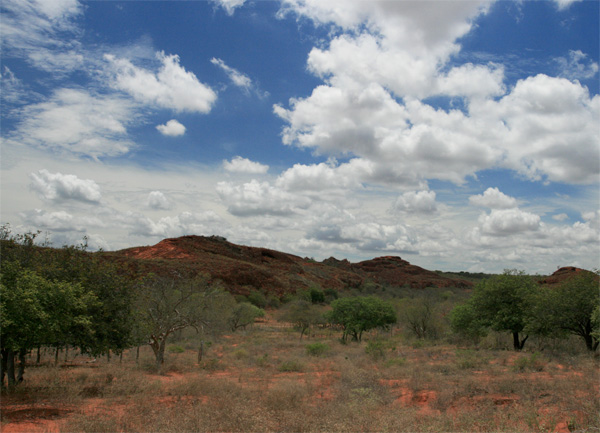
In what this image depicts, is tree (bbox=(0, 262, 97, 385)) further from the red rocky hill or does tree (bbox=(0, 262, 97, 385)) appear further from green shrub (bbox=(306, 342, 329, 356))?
the red rocky hill

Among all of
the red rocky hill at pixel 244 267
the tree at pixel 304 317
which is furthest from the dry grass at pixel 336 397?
the red rocky hill at pixel 244 267

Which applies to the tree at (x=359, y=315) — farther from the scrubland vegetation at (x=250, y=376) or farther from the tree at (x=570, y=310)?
the tree at (x=570, y=310)

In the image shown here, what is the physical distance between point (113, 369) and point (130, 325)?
4792 millimetres

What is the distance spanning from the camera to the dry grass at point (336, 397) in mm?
10898

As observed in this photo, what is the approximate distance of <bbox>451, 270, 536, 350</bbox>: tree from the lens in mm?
26438

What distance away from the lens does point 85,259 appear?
16.8 m

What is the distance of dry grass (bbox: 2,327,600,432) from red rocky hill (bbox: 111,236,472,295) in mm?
50025

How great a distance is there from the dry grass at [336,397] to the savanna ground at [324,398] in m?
0.04

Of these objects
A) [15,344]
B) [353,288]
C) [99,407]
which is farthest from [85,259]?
[353,288]

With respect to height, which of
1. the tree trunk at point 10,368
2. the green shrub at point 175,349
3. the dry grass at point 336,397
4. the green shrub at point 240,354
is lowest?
the green shrub at point 175,349

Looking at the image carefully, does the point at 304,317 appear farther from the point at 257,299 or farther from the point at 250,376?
the point at 250,376

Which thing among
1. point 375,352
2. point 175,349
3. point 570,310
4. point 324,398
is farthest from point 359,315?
point 324,398

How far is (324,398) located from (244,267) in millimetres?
72069

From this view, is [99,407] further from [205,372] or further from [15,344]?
[205,372]
